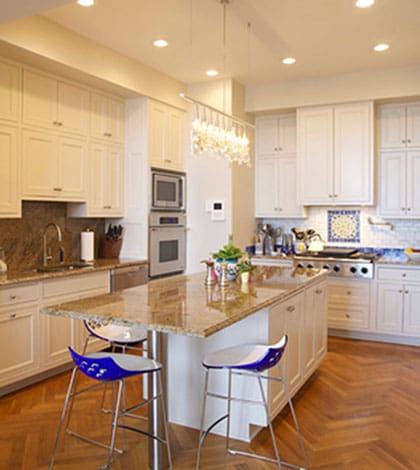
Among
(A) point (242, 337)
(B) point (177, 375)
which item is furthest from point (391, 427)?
(B) point (177, 375)

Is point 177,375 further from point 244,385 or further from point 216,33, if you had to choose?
point 216,33

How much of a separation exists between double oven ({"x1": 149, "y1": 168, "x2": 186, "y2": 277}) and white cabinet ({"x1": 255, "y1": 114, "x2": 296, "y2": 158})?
1.19 metres

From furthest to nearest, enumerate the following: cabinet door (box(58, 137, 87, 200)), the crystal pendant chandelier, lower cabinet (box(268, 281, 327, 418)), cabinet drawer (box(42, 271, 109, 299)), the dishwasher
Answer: the dishwasher < cabinet door (box(58, 137, 87, 200)) < cabinet drawer (box(42, 271, 109, 299)) < the crystal pendant chandelier < lower cabinet (box(268, 281, 327, 418))

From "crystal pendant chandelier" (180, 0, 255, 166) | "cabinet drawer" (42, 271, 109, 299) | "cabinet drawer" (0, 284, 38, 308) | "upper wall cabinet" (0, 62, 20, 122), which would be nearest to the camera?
"crystal pendant chandelier" (180, 0, 255, 166)

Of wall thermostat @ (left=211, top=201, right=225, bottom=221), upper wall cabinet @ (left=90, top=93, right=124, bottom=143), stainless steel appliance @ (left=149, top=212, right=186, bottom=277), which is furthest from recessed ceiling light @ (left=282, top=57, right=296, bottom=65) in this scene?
stainless steel appliance @ (left=149, top=212, right=186, bottom=277)

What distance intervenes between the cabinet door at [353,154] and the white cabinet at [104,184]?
2.50 metres

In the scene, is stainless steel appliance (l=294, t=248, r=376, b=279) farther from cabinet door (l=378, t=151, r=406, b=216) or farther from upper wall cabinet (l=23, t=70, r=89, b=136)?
upper wall cabinet (l=23, t=70, r=89, b=136)

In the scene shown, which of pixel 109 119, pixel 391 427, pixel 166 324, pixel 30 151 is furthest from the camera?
pixel 109 119

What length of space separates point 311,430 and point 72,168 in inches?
123

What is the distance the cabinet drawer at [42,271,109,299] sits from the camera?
3.95 m

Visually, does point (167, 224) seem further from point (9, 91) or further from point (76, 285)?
point (9, 91)

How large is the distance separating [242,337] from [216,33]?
2.74m

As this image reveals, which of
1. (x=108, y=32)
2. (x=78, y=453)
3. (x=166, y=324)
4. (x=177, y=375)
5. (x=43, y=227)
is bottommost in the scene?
(x=78, y=453)

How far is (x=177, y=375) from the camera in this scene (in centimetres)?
310
